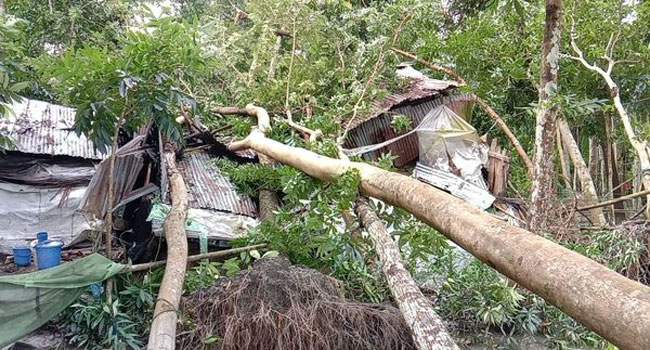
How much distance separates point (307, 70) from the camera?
24.4 ft

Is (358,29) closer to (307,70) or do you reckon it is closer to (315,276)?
(307,70)

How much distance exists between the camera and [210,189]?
548 centimetres

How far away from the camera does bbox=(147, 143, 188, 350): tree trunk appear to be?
2867 mm

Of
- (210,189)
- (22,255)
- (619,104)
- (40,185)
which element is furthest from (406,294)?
(40,185)

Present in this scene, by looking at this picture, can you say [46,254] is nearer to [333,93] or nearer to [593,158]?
[333,93]

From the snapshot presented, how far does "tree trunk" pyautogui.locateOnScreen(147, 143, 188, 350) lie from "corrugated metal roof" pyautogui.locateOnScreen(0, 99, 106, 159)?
240cm

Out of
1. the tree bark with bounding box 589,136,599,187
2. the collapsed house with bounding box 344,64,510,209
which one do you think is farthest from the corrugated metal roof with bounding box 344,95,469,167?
the tree bark with bounding box 589,136,599,187

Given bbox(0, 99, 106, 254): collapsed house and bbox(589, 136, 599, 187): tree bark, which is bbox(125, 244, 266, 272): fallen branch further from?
bbox(589, 136, 599, 187): tree bark

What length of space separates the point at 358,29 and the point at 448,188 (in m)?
3.77

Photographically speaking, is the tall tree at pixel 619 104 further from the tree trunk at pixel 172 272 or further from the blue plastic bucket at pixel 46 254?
the blue plastic bucket at pixel 46 254

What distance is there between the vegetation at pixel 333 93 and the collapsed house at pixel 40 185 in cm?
109

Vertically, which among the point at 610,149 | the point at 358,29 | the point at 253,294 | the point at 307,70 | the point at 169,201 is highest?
the point at 358,29

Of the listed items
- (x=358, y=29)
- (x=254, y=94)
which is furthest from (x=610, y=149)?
(x=254, y=94)

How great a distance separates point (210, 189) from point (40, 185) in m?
3.18
